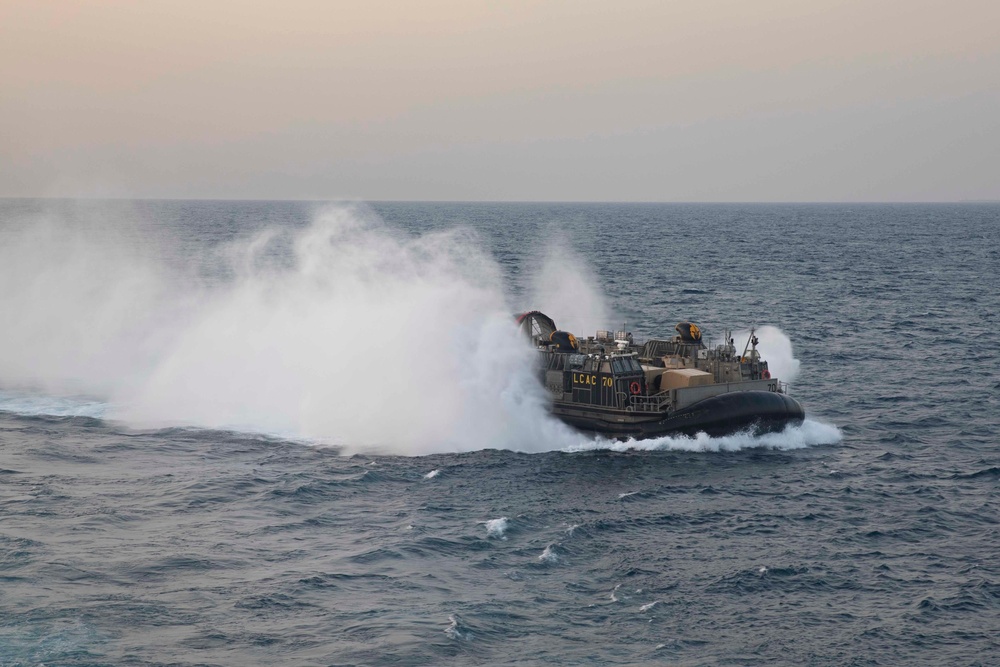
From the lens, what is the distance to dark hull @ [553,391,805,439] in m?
54.5

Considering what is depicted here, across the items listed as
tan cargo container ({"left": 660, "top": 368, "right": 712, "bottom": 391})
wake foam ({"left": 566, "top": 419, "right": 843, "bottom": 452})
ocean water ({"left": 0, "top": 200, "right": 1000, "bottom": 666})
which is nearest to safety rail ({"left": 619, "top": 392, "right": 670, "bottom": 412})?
tan cargo container ({"left": 660, "top": 368, "right": 712, "bottom": 391})

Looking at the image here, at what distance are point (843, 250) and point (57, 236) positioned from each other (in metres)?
138

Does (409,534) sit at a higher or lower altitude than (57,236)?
lower

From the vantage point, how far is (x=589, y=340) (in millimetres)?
62000

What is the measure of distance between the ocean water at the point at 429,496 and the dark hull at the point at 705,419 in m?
0.75

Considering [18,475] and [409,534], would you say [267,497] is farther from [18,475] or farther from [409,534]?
[18,475]

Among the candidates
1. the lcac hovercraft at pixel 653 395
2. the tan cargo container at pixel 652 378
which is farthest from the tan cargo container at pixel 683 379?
the tan cargo container at pixel 652 378

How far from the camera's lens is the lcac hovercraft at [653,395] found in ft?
180

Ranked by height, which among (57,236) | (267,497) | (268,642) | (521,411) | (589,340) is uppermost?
(57,236)

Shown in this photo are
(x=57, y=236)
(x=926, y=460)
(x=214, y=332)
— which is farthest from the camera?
(x=57, y=236)

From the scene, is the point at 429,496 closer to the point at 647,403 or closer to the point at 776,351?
the point at 647,403

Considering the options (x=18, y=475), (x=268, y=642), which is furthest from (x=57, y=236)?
(x=268, y=642)

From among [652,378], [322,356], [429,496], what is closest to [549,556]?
[429,496]

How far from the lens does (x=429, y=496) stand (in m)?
46.2
